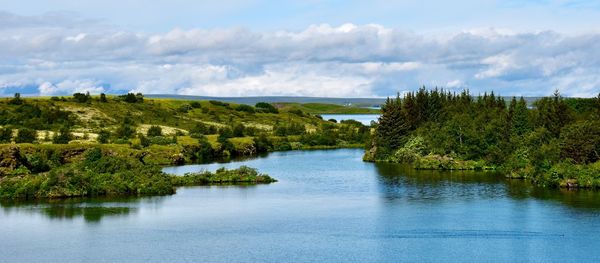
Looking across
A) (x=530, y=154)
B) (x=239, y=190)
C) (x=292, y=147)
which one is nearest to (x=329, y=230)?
(x=239, y=190)

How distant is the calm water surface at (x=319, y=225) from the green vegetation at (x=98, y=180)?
10.4 ft

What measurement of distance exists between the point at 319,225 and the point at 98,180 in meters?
32.4

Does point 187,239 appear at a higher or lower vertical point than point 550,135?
lower

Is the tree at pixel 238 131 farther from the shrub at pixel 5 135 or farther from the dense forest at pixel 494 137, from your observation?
the shrub at pixel 5 135

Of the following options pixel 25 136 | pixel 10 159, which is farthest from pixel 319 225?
pixel 25 136

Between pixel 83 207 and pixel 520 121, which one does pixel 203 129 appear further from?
pixel 83 207

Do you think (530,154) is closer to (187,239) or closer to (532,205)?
(532,205)

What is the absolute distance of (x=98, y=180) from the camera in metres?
94.6

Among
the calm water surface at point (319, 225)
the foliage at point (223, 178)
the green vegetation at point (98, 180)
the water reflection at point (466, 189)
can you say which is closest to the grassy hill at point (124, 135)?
the green vegetation at point (98, 180)

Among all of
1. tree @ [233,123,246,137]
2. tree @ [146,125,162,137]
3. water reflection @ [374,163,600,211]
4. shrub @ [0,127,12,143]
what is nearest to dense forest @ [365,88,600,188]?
water reflection @ [374,163,600,211]

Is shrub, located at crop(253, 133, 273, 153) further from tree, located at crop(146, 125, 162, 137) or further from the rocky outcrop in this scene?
the rocky outcrop

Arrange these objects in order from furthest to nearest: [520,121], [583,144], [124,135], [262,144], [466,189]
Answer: [262,144] → [124,135] → [520,121] → [466,189] → [583,144]

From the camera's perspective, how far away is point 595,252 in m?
61.4

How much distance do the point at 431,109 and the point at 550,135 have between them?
138 feet
